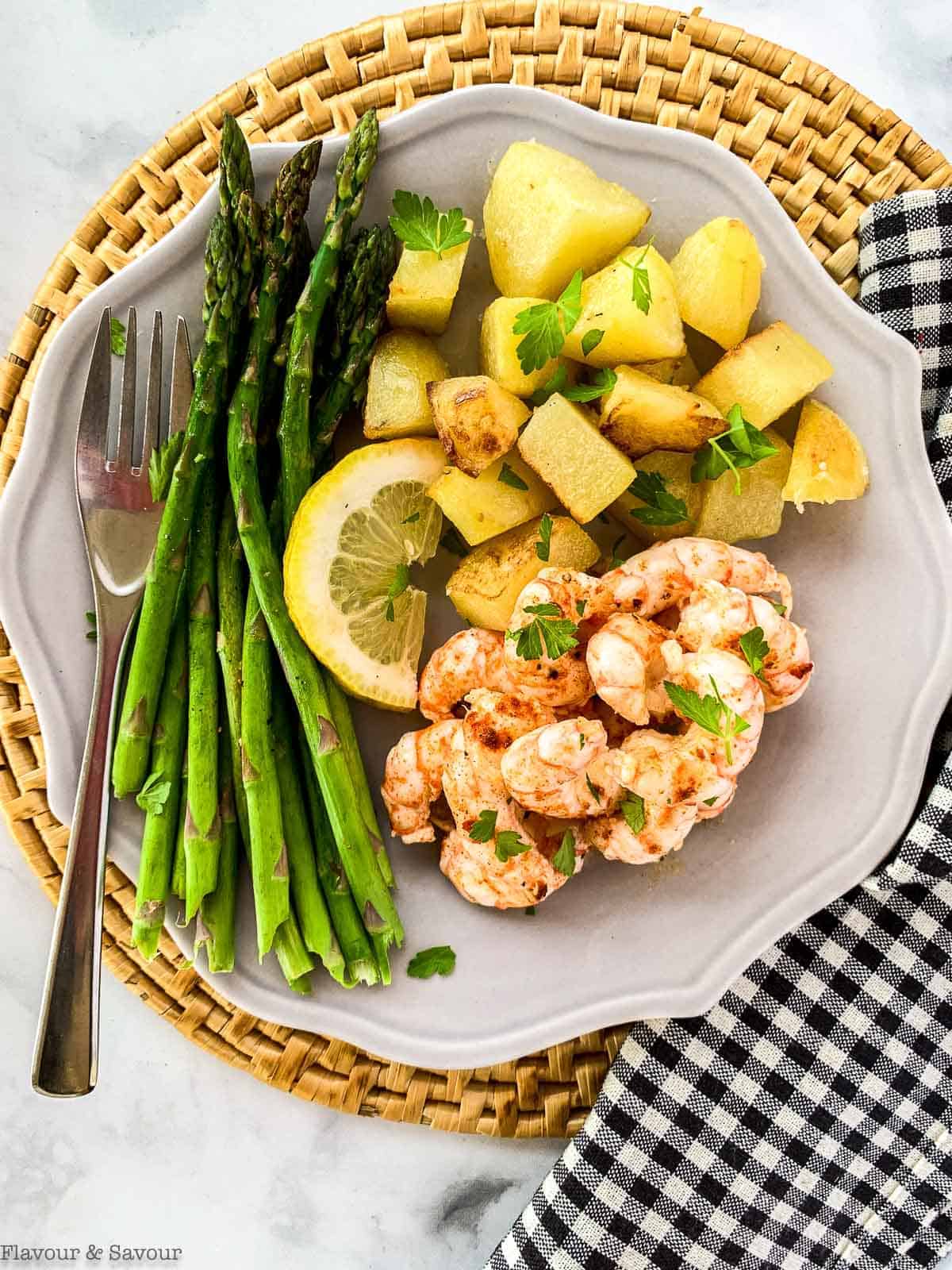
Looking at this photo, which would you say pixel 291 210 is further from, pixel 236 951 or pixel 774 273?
pixel 236 951

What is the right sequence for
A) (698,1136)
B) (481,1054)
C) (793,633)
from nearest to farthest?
(793,633), (481,1054), (698,1136)

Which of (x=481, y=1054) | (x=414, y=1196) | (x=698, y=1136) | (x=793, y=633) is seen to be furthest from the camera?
(x=414, y=1196)

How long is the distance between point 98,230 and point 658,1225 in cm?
269

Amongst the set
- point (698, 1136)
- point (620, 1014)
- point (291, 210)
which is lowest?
point (698, 1136)

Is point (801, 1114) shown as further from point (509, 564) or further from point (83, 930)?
point (83, 930)

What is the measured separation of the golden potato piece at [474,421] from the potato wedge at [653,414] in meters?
0.20

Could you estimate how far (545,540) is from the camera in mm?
2227

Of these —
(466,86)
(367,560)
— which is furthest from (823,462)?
(466,86)

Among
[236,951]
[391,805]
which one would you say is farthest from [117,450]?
[236,951]

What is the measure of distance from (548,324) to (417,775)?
0.95 metres

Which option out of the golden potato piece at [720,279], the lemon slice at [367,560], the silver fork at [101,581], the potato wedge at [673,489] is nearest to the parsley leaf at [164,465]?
the silver fork at [101,581]

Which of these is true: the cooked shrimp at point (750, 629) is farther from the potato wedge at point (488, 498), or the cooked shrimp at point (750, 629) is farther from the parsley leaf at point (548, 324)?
the parsley leaf at point (548, 324)

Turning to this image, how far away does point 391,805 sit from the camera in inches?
91.5

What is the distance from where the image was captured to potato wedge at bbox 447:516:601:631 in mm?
2268
